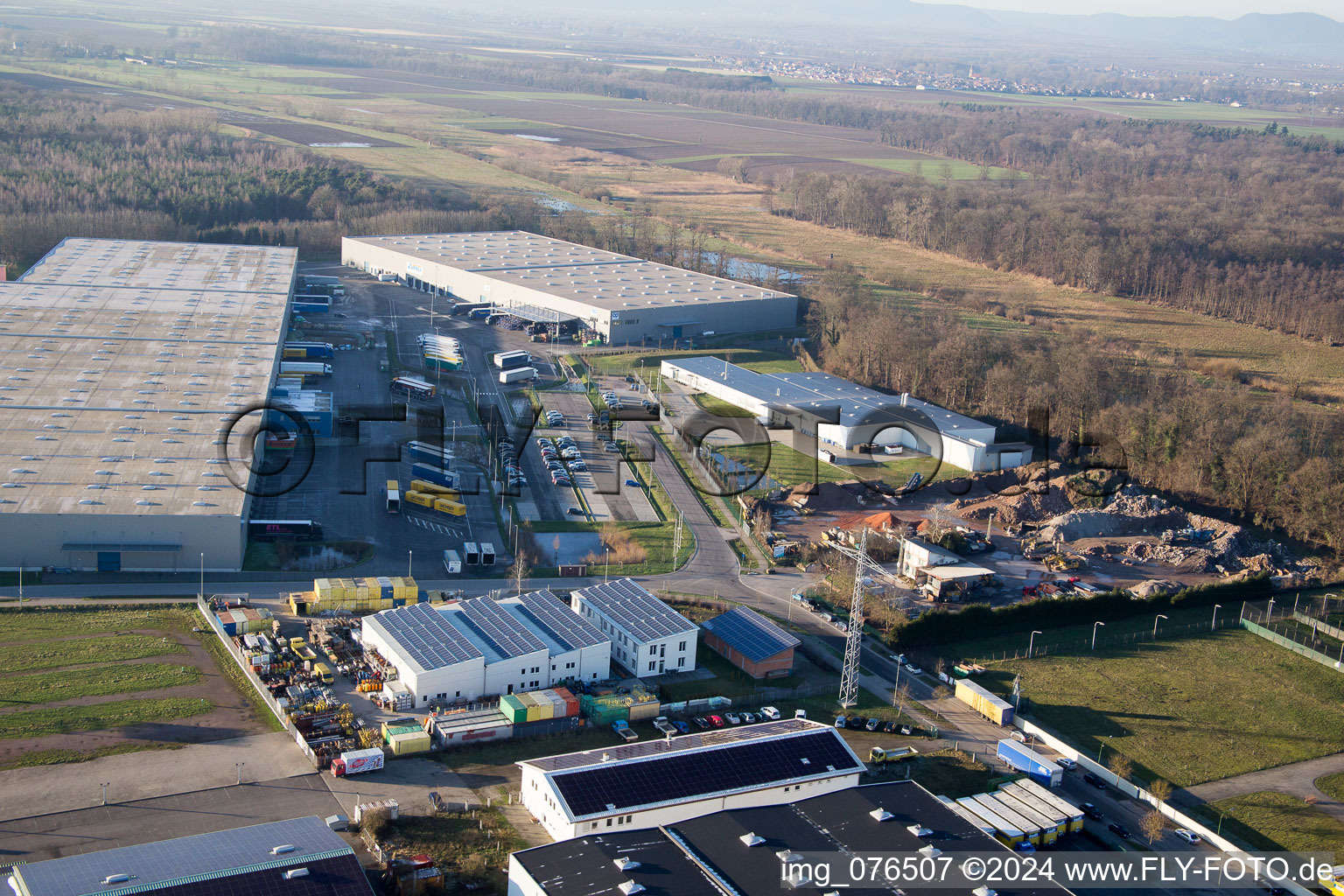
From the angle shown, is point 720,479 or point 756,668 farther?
point 720,479

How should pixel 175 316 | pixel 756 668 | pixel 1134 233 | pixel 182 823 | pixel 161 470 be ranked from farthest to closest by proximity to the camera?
pixel 1134 233, pixel 175 316, pixel 161 470, pixel 756 668, pixel 182 823

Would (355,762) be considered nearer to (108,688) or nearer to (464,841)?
(464,841)

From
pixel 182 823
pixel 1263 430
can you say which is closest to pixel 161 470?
pixel 182 823

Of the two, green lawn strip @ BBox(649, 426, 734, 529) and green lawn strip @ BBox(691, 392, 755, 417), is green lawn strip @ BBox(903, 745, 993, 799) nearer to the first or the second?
green lawn strip @ BBox(649, 426, 734, 529)

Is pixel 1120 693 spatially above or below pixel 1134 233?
below

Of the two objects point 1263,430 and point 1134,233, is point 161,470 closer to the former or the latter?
point 1263,430

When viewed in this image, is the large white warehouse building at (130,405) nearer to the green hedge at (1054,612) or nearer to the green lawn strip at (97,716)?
the green lawn strip at (97,716)

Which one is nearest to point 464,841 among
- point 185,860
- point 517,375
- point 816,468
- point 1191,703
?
point 185,860

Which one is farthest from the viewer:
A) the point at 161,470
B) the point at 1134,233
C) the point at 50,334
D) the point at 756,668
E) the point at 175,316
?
the point at 1134,233

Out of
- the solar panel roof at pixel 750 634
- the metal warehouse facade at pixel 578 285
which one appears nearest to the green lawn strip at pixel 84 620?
the solar panel roof at pixel 750 634
